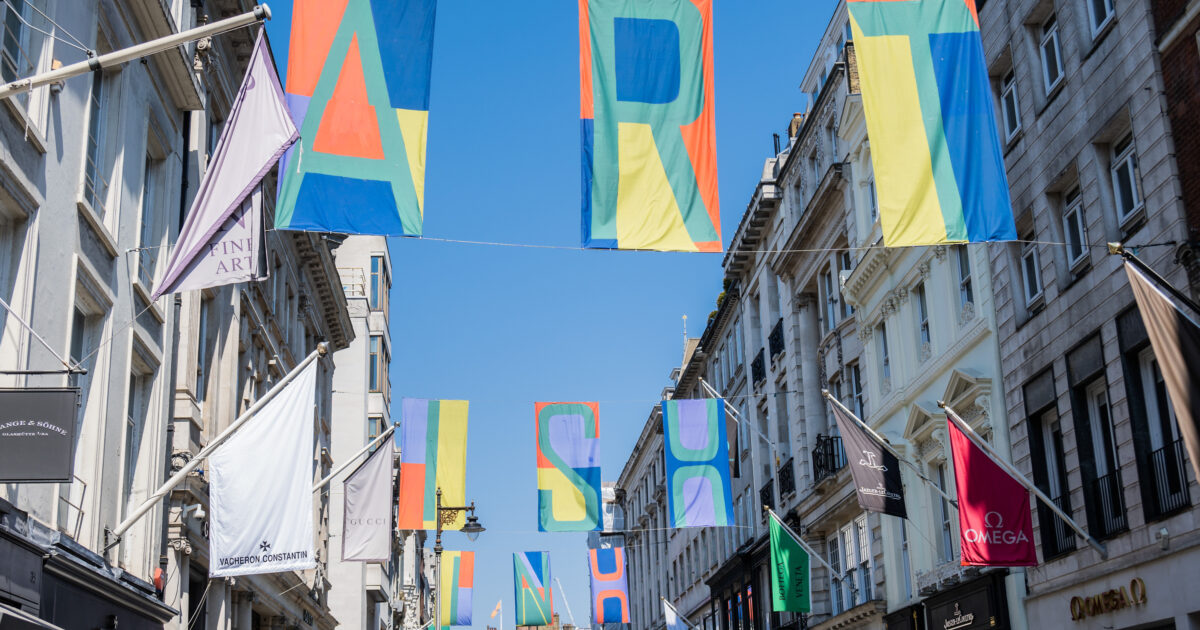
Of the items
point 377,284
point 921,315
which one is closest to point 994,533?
point 921,315

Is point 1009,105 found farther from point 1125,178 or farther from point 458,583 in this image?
point 458,583

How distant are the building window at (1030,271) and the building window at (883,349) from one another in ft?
27.5

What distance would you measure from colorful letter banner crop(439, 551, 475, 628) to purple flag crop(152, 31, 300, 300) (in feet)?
109

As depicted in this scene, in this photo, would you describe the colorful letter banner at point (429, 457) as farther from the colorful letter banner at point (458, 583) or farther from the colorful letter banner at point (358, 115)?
A: the colorful letter banner at point (458, 583)

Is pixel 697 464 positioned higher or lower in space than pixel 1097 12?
lower

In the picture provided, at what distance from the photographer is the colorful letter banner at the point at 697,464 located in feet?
102

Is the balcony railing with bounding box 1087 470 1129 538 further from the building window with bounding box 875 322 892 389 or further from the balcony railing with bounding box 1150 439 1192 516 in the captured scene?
the building window with bounding box 875 322 892 389

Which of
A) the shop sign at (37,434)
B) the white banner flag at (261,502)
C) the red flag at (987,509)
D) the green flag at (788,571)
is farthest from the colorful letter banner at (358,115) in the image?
the green flag at (788,571)

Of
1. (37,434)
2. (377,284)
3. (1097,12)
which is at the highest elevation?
(377,284)

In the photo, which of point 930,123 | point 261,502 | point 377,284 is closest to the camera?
point 261,502

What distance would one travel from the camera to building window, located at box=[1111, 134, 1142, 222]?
20.9 metres

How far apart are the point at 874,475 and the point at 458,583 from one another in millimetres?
26913

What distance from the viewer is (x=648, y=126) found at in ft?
59.5

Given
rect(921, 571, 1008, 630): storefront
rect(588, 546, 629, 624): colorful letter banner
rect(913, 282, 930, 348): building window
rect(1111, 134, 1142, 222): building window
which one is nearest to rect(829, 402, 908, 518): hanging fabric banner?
rect(921, 571, 1008, 630): storefront
